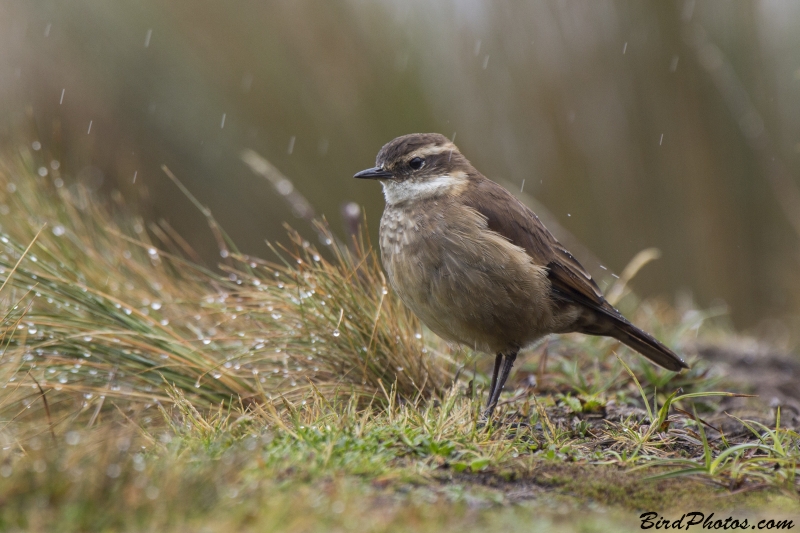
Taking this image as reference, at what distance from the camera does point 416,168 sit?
432 centimetres

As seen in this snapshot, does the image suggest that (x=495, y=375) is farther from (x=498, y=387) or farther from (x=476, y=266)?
(x=476, y=266)

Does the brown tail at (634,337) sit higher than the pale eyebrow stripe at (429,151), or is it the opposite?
the pale eyebrow stripe at (429,151)

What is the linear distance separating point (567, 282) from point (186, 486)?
247 cm

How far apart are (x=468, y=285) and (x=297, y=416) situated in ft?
3.60

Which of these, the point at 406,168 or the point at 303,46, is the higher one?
the point at 303,46

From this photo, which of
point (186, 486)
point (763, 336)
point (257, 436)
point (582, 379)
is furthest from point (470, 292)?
point (763, 336)

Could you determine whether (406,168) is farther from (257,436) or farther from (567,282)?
(257,436)

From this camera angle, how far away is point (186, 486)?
221cm

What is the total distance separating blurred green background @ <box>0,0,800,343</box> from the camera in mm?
7320

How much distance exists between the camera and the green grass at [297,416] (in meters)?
2.26

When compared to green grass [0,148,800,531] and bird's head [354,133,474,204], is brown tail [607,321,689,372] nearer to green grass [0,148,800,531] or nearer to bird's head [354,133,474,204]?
green grass [0,148,800,531]

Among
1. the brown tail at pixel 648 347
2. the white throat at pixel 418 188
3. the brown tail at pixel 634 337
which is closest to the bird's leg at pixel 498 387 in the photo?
the brown tail at pixel 634 337

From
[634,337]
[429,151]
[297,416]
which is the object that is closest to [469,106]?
[429,151]

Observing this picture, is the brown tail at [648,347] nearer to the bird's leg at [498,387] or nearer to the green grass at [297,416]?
the green grass at [297,416]
